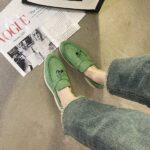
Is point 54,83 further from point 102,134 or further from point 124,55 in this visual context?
point 102,134

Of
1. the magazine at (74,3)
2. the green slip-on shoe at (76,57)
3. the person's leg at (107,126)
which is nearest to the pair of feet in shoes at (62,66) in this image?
the green slip-on shoe at (76,57)

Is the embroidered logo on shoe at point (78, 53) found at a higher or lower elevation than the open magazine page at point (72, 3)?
lower

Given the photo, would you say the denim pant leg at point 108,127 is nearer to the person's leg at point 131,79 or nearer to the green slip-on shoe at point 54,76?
the person's leg at point 131,79

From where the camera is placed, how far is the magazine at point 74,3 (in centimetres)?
115

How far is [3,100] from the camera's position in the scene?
1152 mm

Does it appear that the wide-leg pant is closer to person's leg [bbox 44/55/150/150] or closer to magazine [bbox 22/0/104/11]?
person's leg [bbox 44/55/150/150]

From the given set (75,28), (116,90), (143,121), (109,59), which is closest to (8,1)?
(75,28)

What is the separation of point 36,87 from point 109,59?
11.3 inches

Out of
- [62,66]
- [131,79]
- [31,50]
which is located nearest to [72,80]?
[62,66]

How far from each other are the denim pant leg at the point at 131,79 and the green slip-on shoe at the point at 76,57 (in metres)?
0.31

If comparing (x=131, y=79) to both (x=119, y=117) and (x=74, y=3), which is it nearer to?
(x=119, y=117)

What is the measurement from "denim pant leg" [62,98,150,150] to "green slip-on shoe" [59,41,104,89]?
0.27 meters

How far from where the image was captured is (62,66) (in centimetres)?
119

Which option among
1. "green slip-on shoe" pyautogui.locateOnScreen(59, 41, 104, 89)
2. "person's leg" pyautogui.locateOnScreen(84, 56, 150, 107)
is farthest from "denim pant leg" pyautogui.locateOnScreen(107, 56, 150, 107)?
"green slip-on shoe" pyautogui.locateOnScreen(59, 41, 104, 89)
